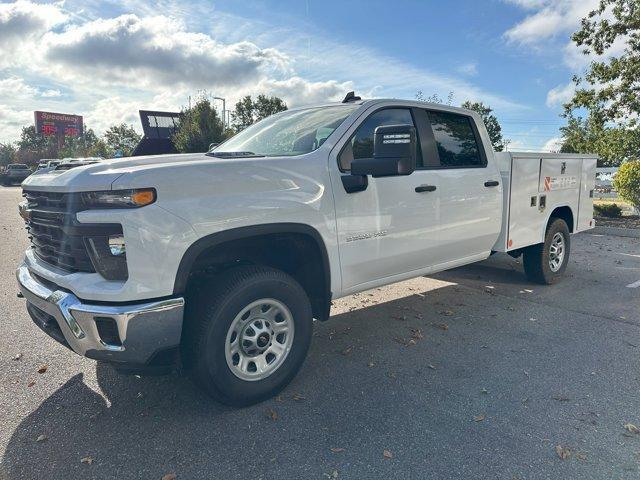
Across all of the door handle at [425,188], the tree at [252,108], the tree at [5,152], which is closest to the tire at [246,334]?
the door handle at [425,188]

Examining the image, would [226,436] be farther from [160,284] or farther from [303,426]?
[160,284]

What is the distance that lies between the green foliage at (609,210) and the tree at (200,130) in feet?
58.3

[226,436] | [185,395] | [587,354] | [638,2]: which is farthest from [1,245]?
[638,2]

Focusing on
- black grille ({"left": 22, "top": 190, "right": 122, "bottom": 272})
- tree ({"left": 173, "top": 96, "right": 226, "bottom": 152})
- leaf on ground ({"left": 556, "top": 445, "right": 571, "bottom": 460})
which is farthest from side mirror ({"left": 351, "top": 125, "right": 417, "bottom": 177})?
tree ({"left": 173, "top": 96, "right": 226, "bottom": 152})

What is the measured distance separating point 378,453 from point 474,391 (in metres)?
1.05

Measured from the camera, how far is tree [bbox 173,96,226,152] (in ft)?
81.0

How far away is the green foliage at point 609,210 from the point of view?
13.6 meters

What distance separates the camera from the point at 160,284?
2633mm

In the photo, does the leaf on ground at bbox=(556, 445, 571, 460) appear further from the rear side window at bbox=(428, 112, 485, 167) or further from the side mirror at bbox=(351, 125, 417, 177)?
the rear side window at bbox=(428, 112, 485, 167)

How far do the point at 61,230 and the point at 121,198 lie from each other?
54 centimetres

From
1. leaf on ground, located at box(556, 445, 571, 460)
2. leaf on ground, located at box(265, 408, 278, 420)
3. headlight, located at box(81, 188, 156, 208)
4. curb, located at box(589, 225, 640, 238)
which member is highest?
headlight, located at box(81, 188, 156, 208)

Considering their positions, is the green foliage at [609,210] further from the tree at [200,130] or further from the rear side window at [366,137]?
the tree at [200,130]

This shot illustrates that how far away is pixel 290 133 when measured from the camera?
3.94m

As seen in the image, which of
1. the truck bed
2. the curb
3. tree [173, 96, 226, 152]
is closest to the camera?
the truck bed
